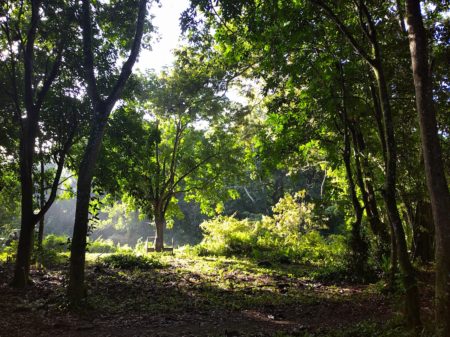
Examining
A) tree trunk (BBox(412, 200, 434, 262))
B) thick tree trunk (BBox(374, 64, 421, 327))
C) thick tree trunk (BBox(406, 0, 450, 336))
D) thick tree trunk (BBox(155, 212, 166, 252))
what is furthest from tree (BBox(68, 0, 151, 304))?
thick tree trunk (BBox(155, 212, 166, 252))

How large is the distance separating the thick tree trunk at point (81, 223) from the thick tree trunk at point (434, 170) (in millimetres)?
6493

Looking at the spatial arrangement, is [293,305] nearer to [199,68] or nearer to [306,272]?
[306,272]

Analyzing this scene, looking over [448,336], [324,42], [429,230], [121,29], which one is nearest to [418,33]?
[448,336]

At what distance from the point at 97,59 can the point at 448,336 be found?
10.4 m

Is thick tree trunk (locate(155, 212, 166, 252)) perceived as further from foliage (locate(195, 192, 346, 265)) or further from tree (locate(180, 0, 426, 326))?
tree (locate(180, 0, 426, 326))

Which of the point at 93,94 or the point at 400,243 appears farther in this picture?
the point at 93,94

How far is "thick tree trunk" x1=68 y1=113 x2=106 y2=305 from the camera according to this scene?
8.02 metres

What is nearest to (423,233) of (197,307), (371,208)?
(371,208)

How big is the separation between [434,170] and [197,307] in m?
5.95

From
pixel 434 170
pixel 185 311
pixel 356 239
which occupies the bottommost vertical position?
pixel 185 311

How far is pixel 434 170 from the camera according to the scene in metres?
4.76

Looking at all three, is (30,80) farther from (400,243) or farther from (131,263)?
(400,243)

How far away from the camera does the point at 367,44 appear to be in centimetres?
877

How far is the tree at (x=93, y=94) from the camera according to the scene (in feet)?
26.7
